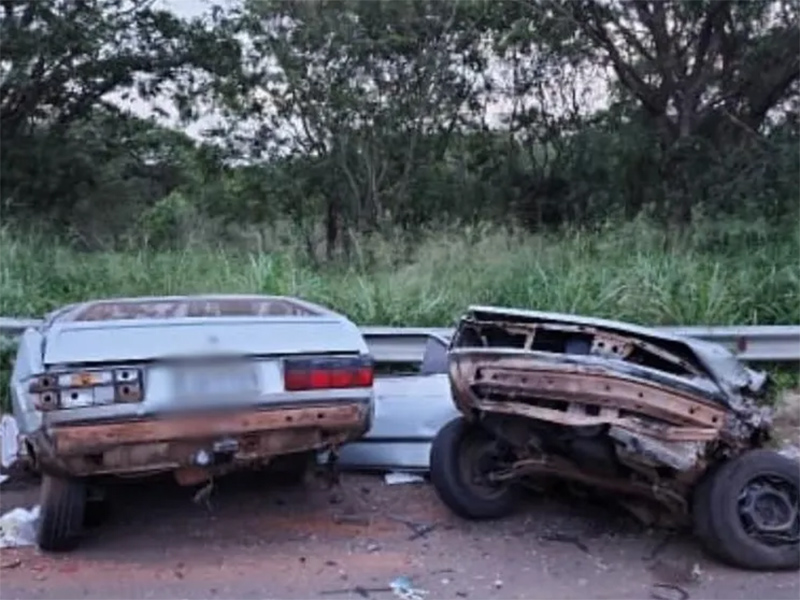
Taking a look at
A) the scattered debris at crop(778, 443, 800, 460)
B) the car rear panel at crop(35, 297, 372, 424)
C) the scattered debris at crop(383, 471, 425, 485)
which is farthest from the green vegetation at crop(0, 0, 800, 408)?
the car rear panel at crop(35, 297, 372, 424)

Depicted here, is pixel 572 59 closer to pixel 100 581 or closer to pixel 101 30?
pixel 101 30

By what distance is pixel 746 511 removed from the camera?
4426mm

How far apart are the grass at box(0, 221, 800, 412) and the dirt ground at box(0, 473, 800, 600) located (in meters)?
2.42

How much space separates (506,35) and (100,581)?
9879 mm

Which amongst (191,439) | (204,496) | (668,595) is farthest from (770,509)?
(204,496)

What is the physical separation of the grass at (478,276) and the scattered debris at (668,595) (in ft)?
11.2

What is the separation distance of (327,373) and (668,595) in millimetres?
1693

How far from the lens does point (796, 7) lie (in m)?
11.5

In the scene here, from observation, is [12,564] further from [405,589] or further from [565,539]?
[565,539]

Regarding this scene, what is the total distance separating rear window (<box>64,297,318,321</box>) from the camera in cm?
496

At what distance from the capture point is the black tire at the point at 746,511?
4.36m

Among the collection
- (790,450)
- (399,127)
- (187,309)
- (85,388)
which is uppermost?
(399,127)

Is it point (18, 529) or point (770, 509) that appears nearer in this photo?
point (770, 509)

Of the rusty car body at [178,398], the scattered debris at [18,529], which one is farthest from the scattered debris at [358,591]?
the scattered debris at [18,529]
